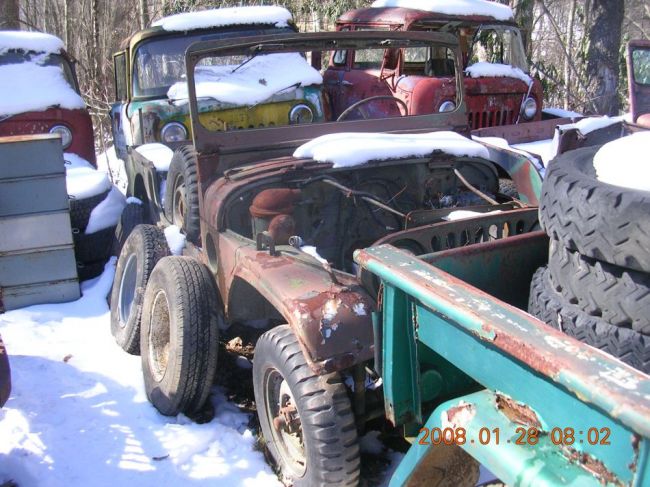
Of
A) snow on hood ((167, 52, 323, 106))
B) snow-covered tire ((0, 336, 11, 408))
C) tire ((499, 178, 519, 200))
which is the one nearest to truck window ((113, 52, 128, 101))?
snow on hood ((167, 52, 323, 106))

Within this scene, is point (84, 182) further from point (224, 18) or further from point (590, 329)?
point (590, 329)

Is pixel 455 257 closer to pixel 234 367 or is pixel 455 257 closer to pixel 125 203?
pixel 234 367

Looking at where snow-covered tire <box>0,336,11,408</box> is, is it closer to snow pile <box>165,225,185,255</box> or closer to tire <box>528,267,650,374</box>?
snow pile <box>165,225,185,255</box>

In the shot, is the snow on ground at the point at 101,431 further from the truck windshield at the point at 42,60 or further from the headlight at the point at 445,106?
the headlight at the point at 445,106

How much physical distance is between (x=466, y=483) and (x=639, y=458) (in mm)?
931

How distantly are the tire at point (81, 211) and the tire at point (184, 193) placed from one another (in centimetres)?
133

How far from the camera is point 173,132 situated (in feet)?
19.2

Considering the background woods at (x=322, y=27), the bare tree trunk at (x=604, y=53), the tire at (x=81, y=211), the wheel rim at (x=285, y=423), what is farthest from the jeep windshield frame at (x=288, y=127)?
the bare tree trunk at (x=604, y=53)

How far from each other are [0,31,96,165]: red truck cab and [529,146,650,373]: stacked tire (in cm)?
560

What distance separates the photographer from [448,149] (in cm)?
350

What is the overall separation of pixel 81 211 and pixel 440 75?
14.9 feet

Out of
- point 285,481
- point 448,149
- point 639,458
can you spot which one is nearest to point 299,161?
point 448,149

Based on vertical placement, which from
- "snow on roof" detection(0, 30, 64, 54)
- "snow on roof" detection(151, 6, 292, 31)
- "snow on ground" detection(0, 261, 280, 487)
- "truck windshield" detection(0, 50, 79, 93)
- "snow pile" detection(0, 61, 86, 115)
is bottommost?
"snow on ground" detection(0, 261, 280, 487)

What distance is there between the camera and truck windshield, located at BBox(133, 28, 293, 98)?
6.00 meters
